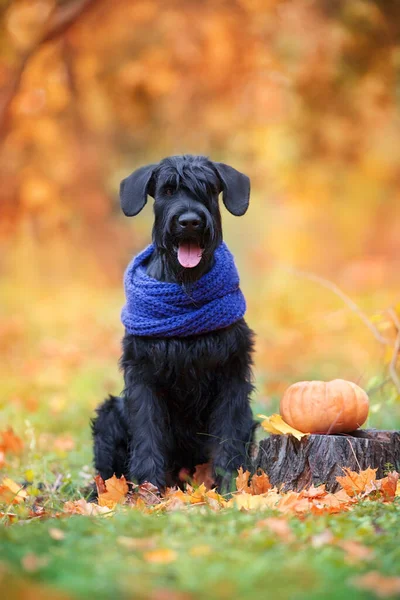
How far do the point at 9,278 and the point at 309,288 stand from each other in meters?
5.63

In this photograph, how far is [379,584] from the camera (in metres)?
1.78

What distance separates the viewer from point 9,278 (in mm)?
13609

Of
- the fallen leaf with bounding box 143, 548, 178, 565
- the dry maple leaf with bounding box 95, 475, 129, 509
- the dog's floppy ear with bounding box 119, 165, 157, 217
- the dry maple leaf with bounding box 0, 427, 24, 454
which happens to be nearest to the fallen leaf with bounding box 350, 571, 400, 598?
the fallen leaf with bounding box 143, 548, 178, 565

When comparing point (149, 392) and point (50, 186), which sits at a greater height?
point (50, 186)

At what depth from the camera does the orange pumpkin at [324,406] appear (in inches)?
132

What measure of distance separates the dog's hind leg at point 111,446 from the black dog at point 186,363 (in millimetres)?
143

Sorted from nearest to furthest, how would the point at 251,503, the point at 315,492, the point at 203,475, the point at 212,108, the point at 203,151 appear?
the point at 251,503 → the point at 315,492 → the point at 203,475 → the point at 212,108 → the point at 203,151

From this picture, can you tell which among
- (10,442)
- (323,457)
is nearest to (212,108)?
(10,442)

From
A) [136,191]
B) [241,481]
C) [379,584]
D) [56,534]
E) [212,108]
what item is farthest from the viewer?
[212,108]

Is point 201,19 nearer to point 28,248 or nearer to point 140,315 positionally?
point 28,248

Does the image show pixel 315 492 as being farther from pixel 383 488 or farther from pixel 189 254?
pixel 189 254

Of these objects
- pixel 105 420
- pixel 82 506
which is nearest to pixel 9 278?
pixel 105 420

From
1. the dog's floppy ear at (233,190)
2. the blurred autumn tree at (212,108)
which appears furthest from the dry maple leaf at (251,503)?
the blurred autumn tree at (212,108)

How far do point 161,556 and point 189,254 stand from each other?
1592mm
